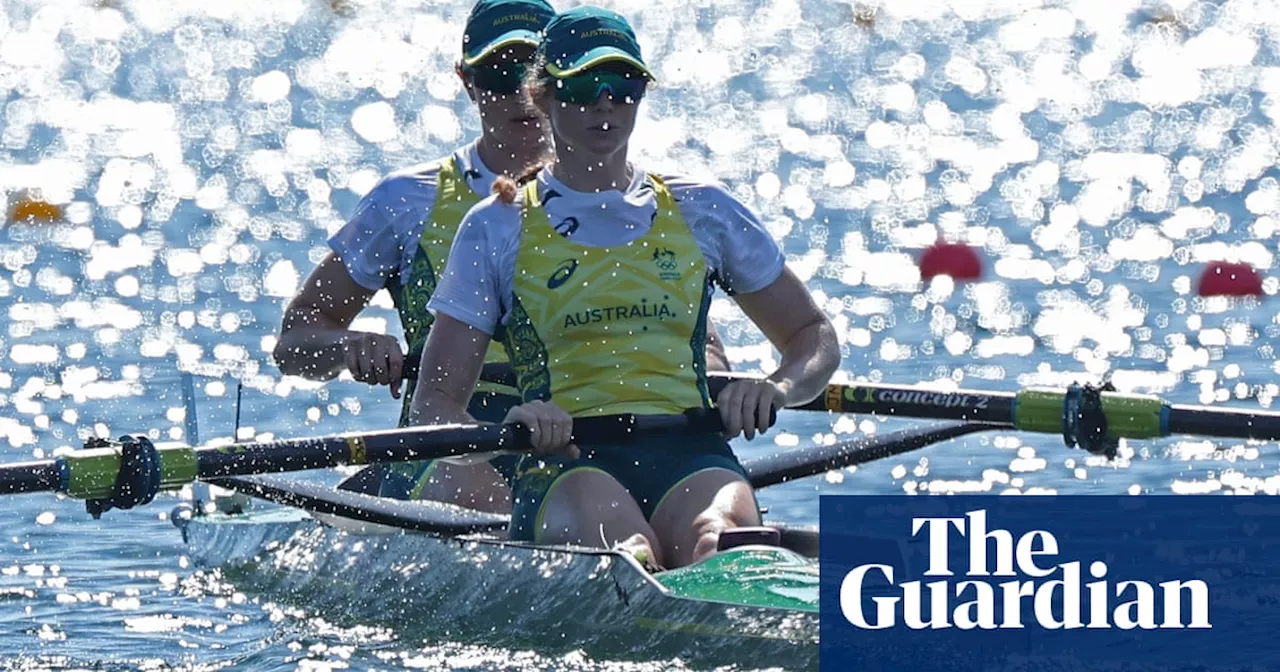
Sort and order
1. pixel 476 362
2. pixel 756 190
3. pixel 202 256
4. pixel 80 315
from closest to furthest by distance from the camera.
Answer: pixel 476 362 → pixel 80 315 → pixel 202 256 → pixel 756 190

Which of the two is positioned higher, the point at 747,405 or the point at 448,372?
the point at 448,372

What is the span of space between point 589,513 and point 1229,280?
10.1 m

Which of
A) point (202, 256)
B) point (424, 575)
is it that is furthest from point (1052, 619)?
point (202, 256)

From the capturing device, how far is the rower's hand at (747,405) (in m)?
8.19

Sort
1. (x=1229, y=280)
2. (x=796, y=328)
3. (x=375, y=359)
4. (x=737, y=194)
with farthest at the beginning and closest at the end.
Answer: (x=737, y=194)
(x=1229, y=280)
(x=375, y=359)
(x=796, y=328)

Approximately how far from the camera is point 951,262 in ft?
63.1

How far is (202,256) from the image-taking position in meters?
20.5

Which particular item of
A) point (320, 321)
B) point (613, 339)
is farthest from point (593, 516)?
point (320, 321)

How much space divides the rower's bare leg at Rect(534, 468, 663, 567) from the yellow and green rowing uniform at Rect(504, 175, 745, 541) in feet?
0.12

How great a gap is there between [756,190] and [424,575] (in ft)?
51.5

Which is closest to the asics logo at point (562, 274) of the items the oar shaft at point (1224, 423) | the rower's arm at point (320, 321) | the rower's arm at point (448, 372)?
the rower's arm at point (448, 372)

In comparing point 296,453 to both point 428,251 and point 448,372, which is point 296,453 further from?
point 428,251

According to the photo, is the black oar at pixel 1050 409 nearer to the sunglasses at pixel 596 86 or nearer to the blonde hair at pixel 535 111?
the blonde hair at pixel 535 111

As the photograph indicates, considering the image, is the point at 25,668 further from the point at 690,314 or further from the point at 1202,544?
the point at 1202,544
